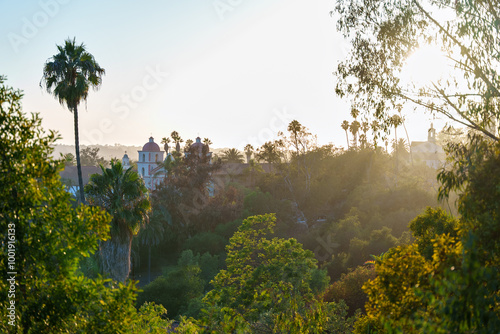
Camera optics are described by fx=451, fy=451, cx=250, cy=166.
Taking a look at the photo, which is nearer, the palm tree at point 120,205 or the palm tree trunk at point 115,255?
the palm tree at point 120,205

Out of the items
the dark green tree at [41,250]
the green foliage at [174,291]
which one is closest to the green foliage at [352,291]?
the green foliage at [174,291]

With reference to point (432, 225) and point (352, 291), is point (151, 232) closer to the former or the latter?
point (352, 291)

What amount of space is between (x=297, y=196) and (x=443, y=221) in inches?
1741

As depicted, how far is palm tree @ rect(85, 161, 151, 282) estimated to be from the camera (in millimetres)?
19891

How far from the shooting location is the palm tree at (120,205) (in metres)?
19.9

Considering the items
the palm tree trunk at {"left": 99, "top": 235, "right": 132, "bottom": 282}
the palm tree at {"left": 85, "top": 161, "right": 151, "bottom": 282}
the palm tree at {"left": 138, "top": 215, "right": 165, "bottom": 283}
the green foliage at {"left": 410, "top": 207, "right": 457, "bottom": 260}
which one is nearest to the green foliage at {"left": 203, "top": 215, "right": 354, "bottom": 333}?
the green foliage at {"left": 410, "top": 207, "right": 457, "bottom": 260}

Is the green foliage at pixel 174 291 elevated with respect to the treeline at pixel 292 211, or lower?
lower

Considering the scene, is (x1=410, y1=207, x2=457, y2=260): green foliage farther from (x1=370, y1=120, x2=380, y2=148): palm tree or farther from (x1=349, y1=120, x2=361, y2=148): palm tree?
(x1=349, y1=120, x2=361, y2=148): palm tree

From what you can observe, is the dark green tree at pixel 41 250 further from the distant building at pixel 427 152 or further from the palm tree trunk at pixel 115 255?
the distant building at pixel 427 152

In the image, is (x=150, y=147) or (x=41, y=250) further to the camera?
(x=150, y=147)

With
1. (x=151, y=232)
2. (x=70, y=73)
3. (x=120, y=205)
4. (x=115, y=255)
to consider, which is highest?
(x=70, y=73)

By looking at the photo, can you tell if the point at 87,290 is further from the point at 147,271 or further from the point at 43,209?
the point at 147,271

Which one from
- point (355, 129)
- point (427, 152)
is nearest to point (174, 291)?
point (355, 129)

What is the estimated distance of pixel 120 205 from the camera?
19.7m
